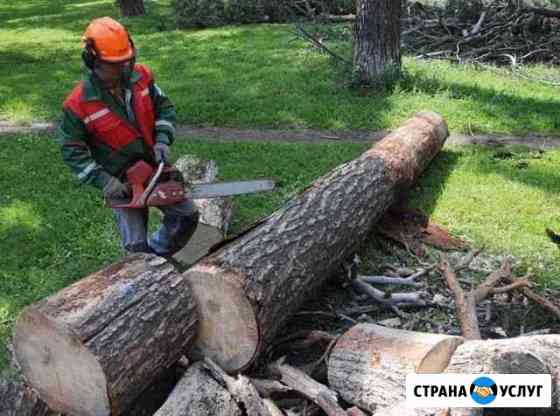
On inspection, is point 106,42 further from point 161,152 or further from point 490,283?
point 490,283

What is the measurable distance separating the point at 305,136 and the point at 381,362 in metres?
5.43

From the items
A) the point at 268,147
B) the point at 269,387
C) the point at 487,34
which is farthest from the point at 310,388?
the point at 487,34

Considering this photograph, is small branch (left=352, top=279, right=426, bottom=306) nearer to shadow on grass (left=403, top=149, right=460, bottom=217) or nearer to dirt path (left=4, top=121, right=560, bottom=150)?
shadow on grass (left=403, top=149, right=460, bottom=217)

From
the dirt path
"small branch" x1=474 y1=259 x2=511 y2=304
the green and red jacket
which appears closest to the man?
the green and red jacket

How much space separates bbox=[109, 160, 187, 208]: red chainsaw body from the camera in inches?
180

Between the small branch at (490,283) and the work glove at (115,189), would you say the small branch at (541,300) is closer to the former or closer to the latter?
the small branch at (490,283)

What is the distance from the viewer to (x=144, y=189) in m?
4.60

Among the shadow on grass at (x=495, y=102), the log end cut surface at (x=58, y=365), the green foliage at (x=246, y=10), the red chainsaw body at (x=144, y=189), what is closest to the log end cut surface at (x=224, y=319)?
the log end cut surface at (x=58, y=365)

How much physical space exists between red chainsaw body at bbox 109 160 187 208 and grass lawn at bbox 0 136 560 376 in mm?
1301

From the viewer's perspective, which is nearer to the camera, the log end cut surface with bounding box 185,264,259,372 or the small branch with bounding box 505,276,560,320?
the log end cut surface with bounding box 185,264,259,372

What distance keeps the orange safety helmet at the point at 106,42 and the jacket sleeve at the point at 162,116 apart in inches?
20.4

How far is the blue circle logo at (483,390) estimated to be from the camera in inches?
129

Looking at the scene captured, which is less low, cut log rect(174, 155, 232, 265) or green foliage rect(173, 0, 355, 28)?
green foliage rect(173, 0, 355, 28)

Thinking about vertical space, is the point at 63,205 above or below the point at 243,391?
below
